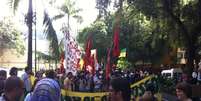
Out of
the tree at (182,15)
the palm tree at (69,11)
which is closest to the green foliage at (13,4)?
the tree at (182,15)

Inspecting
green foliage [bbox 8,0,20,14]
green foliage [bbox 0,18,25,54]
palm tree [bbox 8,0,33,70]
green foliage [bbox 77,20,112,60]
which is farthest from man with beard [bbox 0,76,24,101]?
green foliage [bbox 0,18,25,54]

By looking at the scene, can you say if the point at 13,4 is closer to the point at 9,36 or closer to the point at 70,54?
the point at 70,54

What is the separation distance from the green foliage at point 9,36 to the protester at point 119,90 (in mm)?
68214

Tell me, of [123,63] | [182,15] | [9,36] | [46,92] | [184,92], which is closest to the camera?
[46,92]

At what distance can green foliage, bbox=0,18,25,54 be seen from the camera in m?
73.2

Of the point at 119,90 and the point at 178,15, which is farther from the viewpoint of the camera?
the point at 178,15

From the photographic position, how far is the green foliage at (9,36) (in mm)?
73188

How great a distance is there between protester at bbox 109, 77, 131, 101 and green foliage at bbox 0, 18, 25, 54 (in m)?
68.2

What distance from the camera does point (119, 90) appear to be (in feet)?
16.5

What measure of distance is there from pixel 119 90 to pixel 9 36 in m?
70.2

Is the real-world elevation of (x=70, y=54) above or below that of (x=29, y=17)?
below

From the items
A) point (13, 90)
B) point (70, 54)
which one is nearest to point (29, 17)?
point (70, 54)

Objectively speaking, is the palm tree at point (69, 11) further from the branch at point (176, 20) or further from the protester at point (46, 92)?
the protester at point (46, 92)

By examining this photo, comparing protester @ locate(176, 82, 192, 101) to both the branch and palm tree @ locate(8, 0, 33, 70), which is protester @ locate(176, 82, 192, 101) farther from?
the branch
